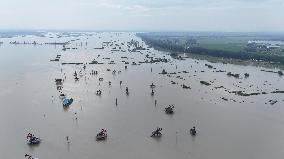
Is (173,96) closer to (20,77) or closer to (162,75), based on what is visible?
(162,75)

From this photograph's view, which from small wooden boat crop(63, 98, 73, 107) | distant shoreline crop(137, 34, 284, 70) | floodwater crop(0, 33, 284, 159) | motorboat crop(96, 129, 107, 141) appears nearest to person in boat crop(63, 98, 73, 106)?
small wooden boat crop(63, 98, 73, 107)

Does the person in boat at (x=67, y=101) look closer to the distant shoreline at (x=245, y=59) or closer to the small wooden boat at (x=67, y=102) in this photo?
the small wooden boat at (x=67, y=102)

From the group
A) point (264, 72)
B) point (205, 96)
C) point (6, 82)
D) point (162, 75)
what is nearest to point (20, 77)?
point (6, 82)

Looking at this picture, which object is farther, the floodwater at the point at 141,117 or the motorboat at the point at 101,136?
the motorboat at the point at 101,136

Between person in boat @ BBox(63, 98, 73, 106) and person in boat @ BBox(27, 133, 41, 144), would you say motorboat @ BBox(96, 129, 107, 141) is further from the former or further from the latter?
person in boat @ BBox(63, 98, 73, 106)

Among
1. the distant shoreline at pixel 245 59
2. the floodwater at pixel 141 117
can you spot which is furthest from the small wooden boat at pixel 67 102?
the distant shoreline at pixel 245 59

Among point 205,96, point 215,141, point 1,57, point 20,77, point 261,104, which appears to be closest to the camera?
point 215,141

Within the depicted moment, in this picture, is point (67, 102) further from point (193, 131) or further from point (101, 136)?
point (193, 131)

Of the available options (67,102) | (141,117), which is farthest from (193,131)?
(67,102)
